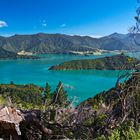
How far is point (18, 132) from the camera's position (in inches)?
185

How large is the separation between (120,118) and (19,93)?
91028mm

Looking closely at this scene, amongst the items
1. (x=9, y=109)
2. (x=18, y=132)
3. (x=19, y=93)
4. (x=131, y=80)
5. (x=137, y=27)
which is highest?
(x=137, y=27)

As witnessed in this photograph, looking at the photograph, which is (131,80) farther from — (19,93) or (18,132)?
(19,93)

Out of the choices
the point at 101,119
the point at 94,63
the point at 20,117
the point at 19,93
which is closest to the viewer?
the point at 20,117

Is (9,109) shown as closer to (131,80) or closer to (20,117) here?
(20,117)

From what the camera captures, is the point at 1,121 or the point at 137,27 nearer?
the point at 1,121

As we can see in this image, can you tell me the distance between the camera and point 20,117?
502cm

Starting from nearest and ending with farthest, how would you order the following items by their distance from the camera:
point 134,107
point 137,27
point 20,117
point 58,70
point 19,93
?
point 20,117 → point 134,107 → point 137,27 → point 19,93 → point 58,70

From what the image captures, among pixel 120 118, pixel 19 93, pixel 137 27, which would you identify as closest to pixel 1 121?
pixel 120 118

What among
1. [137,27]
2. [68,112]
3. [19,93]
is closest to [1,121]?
[68,112]

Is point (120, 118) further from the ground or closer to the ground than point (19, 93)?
further from the ground

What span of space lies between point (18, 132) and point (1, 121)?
333 mm

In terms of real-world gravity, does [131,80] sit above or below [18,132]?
above

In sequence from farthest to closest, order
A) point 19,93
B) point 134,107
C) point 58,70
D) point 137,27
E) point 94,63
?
point 94,63 < point 58,70 < point 19,93 < point 137,27 < point 134,107
